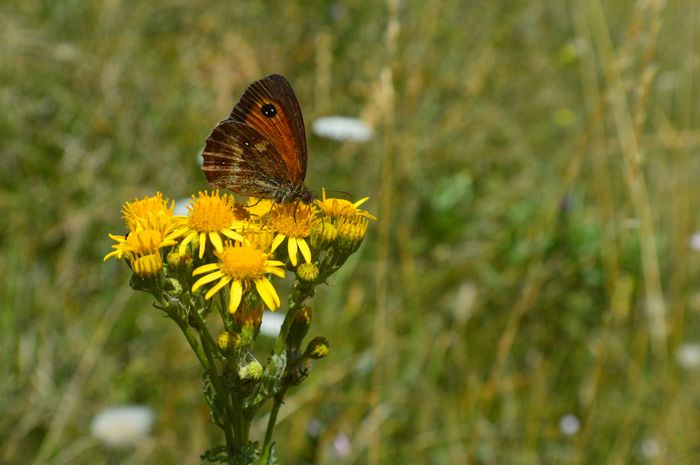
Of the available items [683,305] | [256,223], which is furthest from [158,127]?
[683,305]

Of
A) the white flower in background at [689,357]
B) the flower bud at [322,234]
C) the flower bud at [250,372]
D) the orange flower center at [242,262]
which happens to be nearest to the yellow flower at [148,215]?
the orange flower center at [242,262]

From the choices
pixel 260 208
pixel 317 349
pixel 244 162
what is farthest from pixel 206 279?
pixel 244 162

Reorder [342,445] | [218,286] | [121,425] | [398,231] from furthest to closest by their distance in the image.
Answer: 1. [398,231]
2. [342,445]
3. [121,425]
4. [218,286]

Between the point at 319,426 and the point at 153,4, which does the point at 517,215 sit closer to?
the point at 319,426

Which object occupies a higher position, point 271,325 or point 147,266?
point 271,325

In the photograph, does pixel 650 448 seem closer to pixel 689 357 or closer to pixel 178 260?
pixel 689 357

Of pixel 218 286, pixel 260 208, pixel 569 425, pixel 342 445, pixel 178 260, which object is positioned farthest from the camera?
pixel 569 425

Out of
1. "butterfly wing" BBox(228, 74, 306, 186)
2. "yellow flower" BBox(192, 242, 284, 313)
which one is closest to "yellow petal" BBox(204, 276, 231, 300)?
"yellow flower" BBox(192, 242, 284, 313)

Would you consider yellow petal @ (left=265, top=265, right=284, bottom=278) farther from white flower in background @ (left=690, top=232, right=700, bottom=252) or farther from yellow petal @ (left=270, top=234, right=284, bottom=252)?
white flower in background @ (left=690, top=232, right=700, bottom=252)
